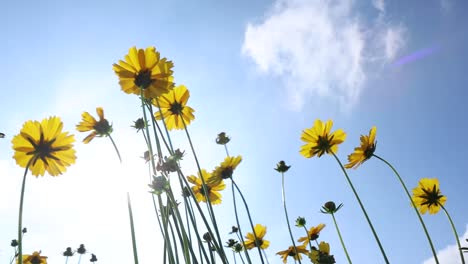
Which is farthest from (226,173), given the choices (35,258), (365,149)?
(35,258)

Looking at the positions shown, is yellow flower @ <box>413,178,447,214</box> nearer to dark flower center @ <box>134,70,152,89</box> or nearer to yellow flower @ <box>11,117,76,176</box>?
dark flower center @ <box>134,70,152,89</box>

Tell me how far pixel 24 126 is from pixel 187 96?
1.48 meters

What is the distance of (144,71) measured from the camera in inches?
95.1

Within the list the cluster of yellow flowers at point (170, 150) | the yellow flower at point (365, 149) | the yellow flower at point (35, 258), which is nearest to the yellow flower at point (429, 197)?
the cluster of yellow flowers at point (170, 150)

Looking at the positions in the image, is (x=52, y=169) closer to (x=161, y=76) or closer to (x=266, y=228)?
(x=161, y=76)

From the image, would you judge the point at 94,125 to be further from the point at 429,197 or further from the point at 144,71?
the point at 429,197

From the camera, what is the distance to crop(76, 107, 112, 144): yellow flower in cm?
291

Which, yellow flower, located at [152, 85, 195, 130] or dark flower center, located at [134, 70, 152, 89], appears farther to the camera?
yellow flower, located at [152, 85, 195, 130]

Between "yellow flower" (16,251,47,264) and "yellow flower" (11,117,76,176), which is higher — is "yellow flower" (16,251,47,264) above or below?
above

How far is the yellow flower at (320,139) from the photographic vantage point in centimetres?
365

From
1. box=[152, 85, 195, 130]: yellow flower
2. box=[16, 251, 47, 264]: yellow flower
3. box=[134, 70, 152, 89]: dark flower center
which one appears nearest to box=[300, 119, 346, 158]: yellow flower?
box=[152, 85, 195, 130]: yellow flower

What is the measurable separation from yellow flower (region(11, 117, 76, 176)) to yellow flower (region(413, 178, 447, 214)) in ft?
12.3

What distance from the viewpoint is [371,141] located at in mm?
3396

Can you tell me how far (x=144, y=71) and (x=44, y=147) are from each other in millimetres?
843
